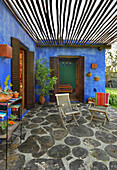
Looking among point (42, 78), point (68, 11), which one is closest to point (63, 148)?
point (68, 11)

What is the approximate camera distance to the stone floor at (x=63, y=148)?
184cm

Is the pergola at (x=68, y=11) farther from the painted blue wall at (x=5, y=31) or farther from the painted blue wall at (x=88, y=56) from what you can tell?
the painted blue wall at (x=88, y=56)

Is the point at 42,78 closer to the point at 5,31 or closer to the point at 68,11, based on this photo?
the point at 5,31

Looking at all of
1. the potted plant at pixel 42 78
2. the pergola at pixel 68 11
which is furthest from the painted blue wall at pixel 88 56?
the pergola at pixel 68 11

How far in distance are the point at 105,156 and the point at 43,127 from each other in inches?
72.1

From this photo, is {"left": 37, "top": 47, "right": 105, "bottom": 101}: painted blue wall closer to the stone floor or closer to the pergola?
the pergola

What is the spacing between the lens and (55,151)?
7.16 ft

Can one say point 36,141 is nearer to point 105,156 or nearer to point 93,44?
point 105,156

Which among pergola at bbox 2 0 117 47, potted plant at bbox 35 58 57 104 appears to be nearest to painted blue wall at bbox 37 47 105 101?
potted plant at bbox 35 58 57 104

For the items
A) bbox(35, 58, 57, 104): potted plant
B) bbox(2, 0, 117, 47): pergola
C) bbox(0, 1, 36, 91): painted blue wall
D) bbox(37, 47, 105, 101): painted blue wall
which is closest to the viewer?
bbox(0, 1, 36, 91): painted blue wall

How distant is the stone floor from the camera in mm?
1836

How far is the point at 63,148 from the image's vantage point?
228 cm

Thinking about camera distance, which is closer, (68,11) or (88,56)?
(68,11)

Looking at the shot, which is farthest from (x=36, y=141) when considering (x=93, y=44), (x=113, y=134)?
(x=93, y=44)
